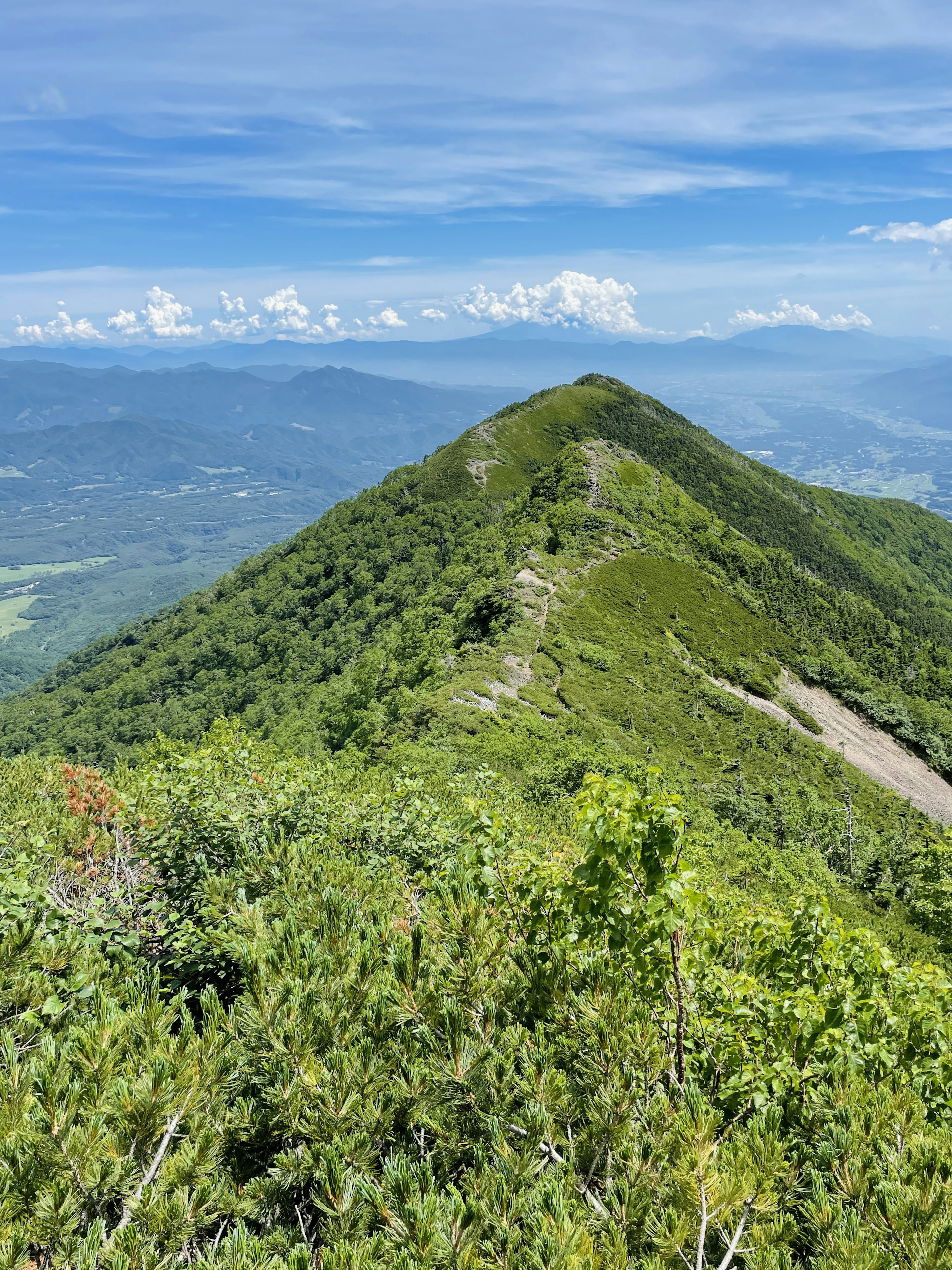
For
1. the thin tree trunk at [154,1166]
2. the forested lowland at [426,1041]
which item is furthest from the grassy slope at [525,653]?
the thin tree trunk at [154,1166]

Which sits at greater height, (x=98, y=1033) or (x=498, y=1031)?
(x=98, y=1033)

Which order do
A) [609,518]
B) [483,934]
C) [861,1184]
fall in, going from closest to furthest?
[861,1184] → [483,934] → [609,518]

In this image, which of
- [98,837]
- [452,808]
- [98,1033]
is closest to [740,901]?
[452,808]

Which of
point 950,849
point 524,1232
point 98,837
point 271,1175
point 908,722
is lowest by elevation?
point 908,722

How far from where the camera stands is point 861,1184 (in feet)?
14.9

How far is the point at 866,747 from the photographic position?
83062mm

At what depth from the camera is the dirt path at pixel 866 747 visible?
77.3 m

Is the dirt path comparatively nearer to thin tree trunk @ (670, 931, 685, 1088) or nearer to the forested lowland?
the forested lowland

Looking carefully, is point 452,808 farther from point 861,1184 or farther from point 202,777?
point 861,1184

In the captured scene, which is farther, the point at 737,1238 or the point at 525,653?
the point at 525,653

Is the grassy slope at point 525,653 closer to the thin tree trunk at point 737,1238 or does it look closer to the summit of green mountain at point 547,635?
the summit of green mountain at point 547,635

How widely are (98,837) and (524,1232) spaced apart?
29.5ft

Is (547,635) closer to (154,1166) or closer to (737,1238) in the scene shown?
(737,1238)

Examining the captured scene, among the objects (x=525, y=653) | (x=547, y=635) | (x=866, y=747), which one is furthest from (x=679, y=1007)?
(x=866, y=747)
